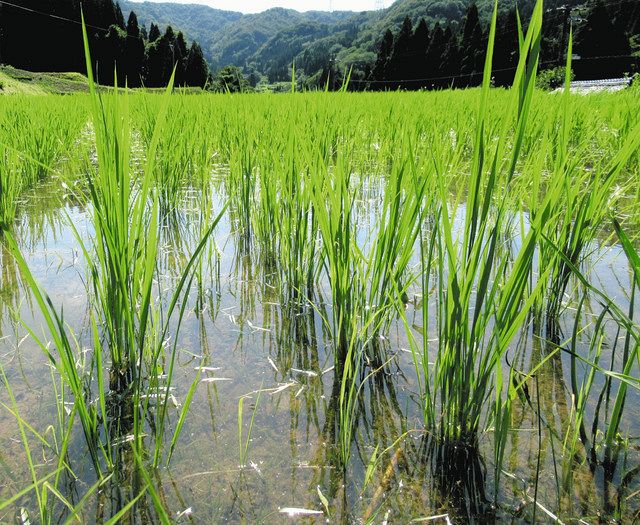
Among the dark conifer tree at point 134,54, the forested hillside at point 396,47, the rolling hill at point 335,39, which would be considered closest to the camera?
the forested hillside at point 396,47

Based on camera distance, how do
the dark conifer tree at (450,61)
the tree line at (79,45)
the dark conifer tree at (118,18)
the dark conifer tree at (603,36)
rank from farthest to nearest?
the dark conifer tree at (118,18) → the dark conifer tree at (450,61) → the tree line at (79,45) → the dark conifer tree at (603,36)

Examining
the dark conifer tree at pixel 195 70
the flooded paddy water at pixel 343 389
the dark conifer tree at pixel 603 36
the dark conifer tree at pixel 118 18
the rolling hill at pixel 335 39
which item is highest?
the rolling hill at pixel 335 39

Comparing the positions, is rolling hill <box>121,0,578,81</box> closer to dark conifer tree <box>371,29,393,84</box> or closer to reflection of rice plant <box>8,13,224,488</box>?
dark conifer tree <box>371,29,393,84</box>

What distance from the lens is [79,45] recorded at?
125 feet

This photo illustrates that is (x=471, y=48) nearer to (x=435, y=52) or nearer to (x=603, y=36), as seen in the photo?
A: (x=435, y=52)

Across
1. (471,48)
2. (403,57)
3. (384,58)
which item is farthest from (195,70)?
(471,48)

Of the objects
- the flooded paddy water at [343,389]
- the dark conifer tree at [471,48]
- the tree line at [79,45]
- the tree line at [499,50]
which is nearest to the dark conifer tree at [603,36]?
the tree line at [499,50]

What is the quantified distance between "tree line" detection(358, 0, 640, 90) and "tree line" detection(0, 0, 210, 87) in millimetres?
15452

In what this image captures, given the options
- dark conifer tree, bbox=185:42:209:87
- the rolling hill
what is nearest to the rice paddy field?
the rolling hill

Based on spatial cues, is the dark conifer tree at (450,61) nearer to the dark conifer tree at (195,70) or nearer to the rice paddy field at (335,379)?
the dark conifer tree at (195,70)

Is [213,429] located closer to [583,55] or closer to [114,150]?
[114,150]

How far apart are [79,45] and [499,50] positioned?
32.6m

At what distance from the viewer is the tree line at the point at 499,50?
32719 millimetres

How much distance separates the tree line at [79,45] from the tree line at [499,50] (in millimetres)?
15452
